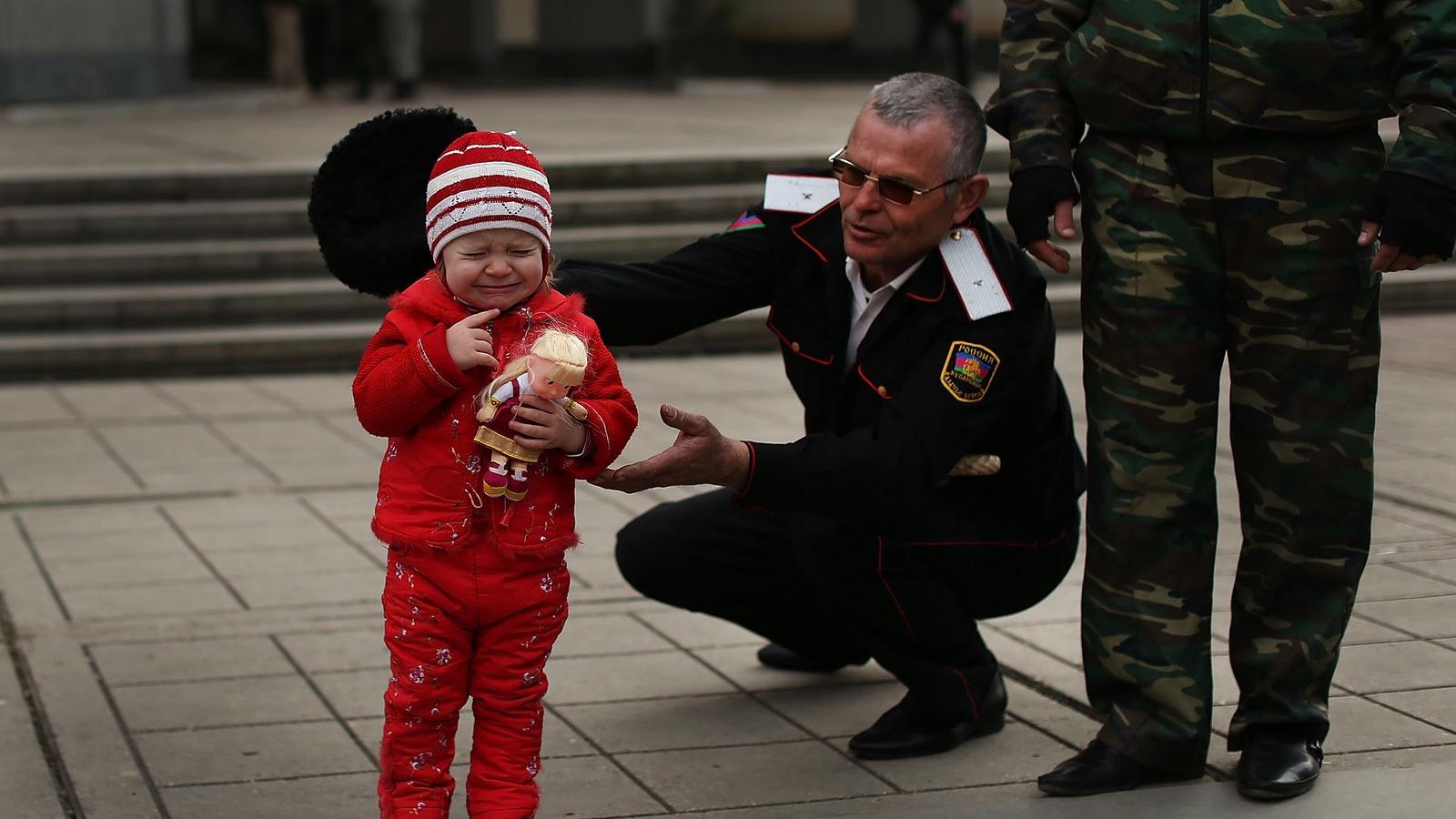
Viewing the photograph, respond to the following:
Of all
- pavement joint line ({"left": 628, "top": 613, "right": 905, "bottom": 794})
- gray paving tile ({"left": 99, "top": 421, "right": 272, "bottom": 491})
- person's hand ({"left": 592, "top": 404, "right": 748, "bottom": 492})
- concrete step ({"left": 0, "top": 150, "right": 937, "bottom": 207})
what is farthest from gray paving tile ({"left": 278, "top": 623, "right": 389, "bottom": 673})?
concrete step ({"left": 0, "top": 150, "right": 937, "bottom": 207})

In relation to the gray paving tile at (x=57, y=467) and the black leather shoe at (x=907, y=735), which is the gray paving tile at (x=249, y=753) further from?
the gray paving tile at (x=57, y=467)

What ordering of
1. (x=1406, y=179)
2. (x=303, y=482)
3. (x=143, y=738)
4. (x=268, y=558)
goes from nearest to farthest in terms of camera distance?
(x=1406, y=179)
(x=143, y=738)
(x=268, y=558)
(x=303, y=482)

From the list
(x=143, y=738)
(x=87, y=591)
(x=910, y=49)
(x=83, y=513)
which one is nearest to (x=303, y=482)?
(x=83, y=513)

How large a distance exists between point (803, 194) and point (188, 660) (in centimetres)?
173

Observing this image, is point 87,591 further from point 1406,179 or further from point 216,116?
point 216,116

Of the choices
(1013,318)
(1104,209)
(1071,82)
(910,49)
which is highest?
(1071,82)

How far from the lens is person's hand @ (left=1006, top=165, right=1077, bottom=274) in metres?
3.31

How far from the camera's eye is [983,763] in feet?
12.0

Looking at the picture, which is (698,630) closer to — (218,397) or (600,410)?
(600,410)

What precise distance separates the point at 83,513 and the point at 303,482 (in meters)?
0.71

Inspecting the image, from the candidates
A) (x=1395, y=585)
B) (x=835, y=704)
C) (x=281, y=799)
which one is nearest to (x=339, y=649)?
(x=281, y=799)

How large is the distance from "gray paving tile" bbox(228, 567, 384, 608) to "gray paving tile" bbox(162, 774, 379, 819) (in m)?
1.26

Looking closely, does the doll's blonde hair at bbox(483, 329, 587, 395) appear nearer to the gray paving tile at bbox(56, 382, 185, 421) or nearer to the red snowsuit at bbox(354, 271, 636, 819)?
the red snowsuit at bbox(354, 271, 636, 819)

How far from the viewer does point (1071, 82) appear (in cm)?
339
